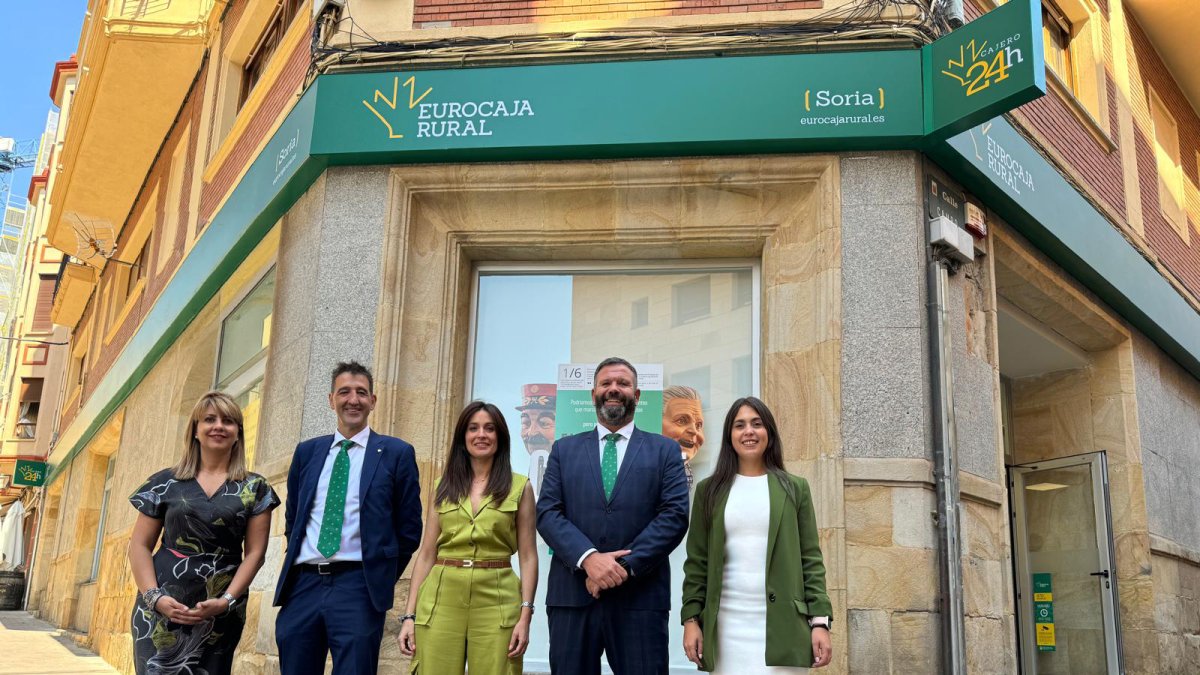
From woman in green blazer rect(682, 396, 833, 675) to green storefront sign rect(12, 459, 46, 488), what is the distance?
25.1m

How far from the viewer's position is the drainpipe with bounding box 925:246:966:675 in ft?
18.1

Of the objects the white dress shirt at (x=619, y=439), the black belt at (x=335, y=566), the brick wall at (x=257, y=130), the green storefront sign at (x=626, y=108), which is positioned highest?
the brick wall at (x=257, y=130)

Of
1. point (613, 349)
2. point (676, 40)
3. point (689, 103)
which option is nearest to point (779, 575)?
point (613, 349)

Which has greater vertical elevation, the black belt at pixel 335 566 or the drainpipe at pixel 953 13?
the drainpipe at pixel 953 13

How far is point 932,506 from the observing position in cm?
571

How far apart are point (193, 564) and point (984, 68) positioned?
196 inches

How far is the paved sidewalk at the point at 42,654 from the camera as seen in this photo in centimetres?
1001

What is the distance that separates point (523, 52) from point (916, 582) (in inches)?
160

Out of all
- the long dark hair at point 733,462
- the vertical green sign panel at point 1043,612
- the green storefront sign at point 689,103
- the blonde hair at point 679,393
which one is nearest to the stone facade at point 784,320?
the green storefront sign at point 689,103

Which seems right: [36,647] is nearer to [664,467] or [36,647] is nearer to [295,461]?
[295,461]

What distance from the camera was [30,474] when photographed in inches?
971

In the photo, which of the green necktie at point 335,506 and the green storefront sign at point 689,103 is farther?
the green storefront sign at point 689,103

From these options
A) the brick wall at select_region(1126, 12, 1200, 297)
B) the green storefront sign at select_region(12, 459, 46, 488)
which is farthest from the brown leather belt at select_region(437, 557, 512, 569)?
the green storefront sign at select_region(12, 459, 46, 488)

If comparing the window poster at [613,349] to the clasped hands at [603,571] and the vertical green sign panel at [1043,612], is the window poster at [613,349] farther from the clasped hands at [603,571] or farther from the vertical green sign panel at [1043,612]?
the vertical green sign panel at [1043,612]
